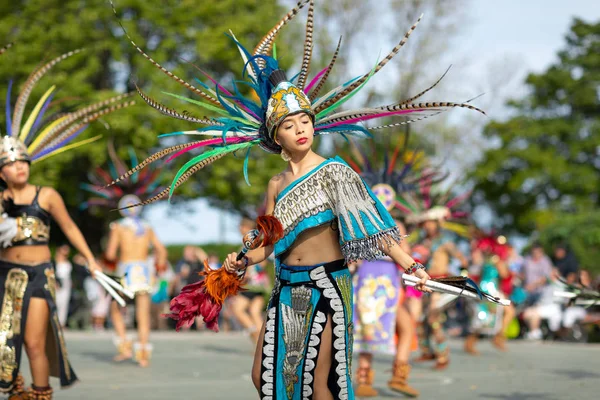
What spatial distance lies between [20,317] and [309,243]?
10.1 ft

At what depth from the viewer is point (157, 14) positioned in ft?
98.4

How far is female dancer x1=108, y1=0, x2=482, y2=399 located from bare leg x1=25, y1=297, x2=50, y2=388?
7.73 ft

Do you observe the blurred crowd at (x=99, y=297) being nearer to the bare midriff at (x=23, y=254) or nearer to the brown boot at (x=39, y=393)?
the bare midriff at (x=23, y=254)

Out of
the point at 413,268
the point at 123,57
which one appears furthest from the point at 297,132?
the point at 123,57

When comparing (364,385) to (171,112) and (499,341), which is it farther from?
(499,341)

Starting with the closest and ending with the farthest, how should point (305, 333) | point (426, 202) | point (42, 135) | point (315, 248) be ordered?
1. point (305, 333)
2. point (315, 248)
3. point (42, 135)
4. point (426, 202)

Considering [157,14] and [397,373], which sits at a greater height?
[157,14]

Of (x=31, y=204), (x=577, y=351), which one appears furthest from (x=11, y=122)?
(x=577, y=351)

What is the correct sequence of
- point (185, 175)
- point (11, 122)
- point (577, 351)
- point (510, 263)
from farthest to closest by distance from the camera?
point (510, 263) → point (577, 351) → point (11, 122) → point (185, 175)

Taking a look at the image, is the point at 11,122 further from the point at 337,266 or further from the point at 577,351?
the point at 577,351

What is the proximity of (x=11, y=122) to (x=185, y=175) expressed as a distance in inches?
125

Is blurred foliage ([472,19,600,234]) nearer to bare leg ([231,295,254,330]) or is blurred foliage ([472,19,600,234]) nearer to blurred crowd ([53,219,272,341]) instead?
blurred crowd ([53,219,272,341])

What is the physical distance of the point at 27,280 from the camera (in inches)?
309

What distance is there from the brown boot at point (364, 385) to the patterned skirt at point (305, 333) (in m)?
3.99
